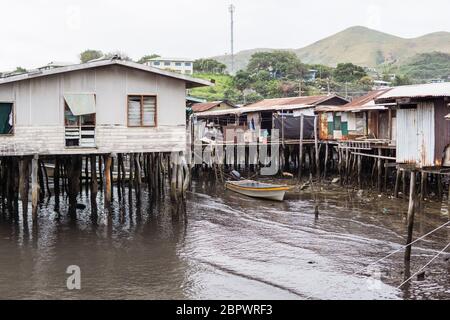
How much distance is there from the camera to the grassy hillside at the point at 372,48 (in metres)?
159

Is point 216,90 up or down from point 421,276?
up

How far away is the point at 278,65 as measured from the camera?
7650 cm

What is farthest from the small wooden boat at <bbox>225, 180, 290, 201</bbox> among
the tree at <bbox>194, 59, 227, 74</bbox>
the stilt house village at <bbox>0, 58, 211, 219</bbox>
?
the tree at <bbox>194, 59, 227, 74</bbox>

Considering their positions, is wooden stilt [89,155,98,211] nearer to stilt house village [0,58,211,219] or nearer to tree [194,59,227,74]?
stilt house village [0,58,211,219]

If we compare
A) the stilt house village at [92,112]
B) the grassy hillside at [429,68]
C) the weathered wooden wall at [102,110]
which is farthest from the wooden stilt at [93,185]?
the grassy hillside at [429,68]

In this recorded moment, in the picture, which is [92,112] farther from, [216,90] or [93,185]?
[216,90]

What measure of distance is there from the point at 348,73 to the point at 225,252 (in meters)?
55.5

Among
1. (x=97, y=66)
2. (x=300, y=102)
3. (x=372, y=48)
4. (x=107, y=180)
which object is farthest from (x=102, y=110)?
(x=372, y=48)

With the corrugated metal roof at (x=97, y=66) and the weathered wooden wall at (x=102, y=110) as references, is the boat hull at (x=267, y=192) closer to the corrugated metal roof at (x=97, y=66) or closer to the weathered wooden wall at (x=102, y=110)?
the weathered wooden wall at (x=102, y=110)

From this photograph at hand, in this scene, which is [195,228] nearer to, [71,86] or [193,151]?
[71,86]

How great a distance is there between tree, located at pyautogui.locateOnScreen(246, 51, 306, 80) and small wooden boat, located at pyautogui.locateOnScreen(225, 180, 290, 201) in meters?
49.7

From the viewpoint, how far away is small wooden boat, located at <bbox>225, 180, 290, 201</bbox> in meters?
24.2
